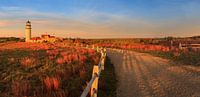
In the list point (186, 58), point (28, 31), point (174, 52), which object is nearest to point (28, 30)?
→ point (28, 31)

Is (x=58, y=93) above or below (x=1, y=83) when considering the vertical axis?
above

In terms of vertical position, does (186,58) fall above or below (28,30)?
below

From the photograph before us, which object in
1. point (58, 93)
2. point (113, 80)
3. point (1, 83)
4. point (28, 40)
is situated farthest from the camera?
point (28, 40)

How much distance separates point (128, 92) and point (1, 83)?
8.25 metres

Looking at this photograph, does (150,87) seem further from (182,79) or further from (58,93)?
(58,93)

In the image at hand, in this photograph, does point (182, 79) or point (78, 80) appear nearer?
point (78, 80)

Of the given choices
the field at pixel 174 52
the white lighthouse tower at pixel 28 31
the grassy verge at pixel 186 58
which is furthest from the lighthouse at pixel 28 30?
the grassy verge at pixel 186 58

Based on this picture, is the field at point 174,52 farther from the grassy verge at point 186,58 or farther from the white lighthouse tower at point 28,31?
the white lighthouse tower at point 28,31

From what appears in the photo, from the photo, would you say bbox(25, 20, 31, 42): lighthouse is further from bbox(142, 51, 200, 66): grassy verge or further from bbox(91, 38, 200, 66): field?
bbox(142, 51, 200, 66): grassy verge

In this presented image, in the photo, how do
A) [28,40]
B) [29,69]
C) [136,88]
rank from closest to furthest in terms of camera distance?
[136,88] → [29,69] → [28,40]

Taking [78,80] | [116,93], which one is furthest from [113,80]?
[116,93]

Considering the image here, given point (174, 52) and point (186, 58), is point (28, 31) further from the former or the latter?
point (186, 58)

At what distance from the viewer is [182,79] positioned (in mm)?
13430

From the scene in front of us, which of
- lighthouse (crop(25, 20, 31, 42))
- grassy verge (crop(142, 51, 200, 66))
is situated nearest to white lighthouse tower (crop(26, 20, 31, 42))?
lighthouse (crop(25, 20, 31, 42))
